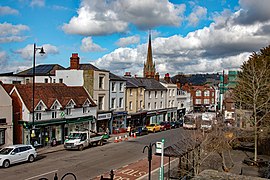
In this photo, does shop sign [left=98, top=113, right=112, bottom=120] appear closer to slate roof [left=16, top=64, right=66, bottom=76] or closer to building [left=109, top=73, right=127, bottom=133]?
building [left=109, top=73, right=127, bottom=133]

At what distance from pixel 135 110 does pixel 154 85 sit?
30.3 feet

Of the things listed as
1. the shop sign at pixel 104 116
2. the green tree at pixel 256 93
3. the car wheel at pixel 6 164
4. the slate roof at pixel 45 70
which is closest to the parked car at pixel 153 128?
the shop sign at pixel 104 116

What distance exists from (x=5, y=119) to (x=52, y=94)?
697cm

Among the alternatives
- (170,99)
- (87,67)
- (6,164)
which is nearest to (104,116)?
(87,67)

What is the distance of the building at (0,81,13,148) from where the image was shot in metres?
27.0

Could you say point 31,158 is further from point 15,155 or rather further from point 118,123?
point 118,123

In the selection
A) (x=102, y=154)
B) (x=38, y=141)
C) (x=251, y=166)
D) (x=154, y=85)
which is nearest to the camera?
(x=251, y=166)

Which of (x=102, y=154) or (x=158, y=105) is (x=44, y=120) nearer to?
(x=102, y=154)

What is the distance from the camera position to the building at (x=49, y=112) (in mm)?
28875

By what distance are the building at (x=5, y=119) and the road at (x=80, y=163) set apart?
3.89 m

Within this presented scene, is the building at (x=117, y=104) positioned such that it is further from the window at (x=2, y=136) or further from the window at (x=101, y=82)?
the window at (x=2, y=136)

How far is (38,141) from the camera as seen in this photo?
98.7 feet

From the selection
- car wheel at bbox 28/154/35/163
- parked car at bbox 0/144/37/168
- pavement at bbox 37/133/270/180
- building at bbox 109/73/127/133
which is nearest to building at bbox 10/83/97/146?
pavement at bbox 37/133/270/180

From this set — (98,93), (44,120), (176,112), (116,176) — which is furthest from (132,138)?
(176,112)
